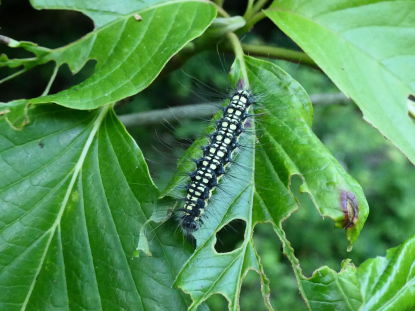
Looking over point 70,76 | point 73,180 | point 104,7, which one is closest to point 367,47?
point 104,7

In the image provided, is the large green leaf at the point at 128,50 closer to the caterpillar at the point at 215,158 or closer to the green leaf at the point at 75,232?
the green leaf at the point at 75,232

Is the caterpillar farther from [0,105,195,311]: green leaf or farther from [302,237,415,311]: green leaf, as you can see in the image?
[302,237,415,311]: green leaf

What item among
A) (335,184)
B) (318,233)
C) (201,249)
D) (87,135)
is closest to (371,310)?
(335,184)

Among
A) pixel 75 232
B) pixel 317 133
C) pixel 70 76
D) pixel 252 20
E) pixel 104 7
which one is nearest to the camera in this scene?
pixel 75 232

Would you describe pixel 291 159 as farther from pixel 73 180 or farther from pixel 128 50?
pixel 73 180

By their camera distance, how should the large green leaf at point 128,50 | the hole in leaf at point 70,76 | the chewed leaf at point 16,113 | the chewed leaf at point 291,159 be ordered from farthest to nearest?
the hole in leaf at point 70,76 → the chewed leaf at point 16,113 → the large green leaf at point 128,50 → the chewed leaf at point 291,159

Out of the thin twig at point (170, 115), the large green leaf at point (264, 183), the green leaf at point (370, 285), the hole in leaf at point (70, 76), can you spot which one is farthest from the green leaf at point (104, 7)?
the hole in leaf at point (70, 76)
